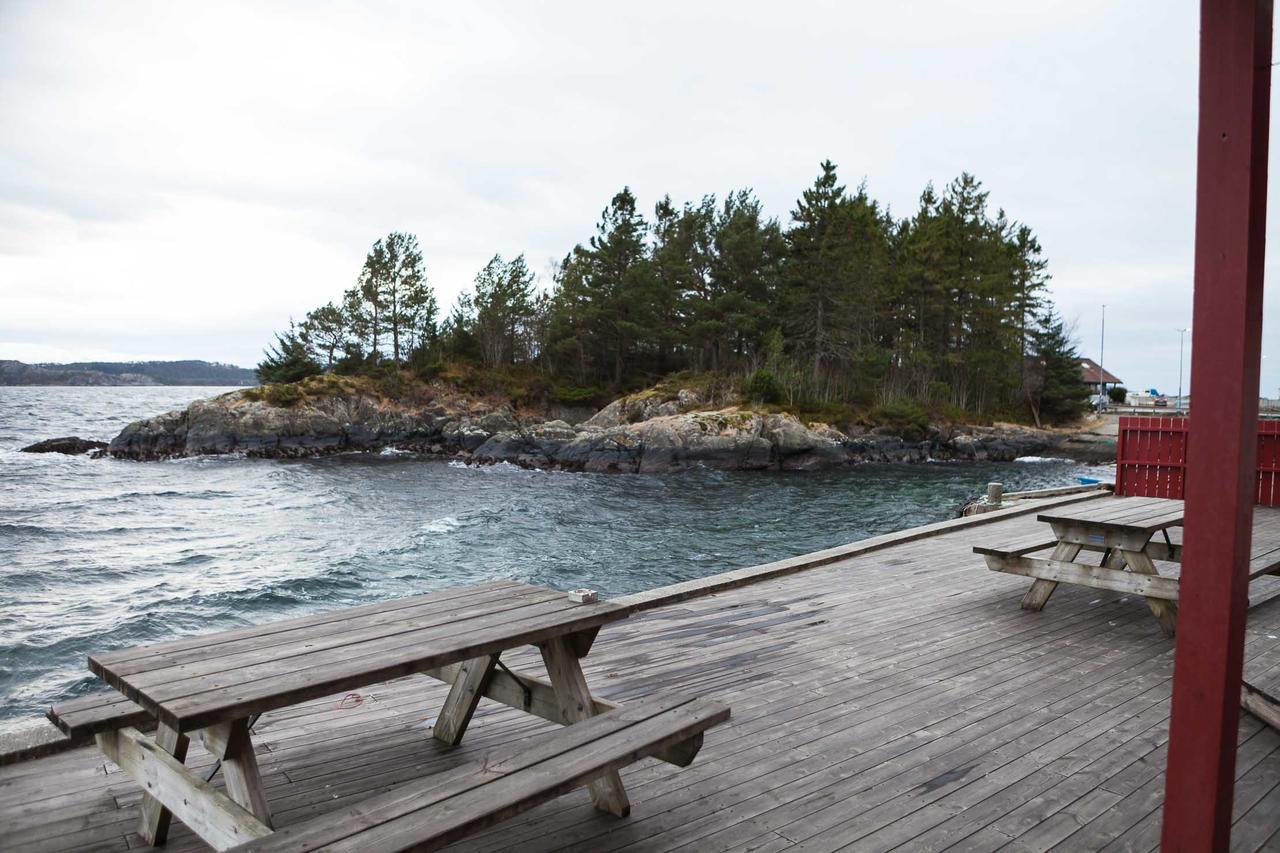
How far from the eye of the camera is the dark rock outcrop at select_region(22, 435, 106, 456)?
35.5 metres

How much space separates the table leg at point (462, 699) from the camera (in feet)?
10.7

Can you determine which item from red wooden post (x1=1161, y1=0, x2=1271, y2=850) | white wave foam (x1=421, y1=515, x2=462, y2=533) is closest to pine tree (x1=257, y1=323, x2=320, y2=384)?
white wave foam (x1=421, y1=515, x2=462, y2=533)

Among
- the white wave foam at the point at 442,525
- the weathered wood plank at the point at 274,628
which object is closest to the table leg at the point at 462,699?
the weathered wood plank at the point at 274,628

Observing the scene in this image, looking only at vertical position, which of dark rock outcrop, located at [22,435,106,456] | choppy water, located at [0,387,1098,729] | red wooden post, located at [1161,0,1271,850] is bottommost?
choppy water, located at [0,387,1098,729]

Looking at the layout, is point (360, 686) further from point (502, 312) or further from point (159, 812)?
point (502, 312)

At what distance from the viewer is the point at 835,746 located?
351cm

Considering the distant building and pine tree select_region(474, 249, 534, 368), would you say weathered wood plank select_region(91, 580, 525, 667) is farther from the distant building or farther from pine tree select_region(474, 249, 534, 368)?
the distant building

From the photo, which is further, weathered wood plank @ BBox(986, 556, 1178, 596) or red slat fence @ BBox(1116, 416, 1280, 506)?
red slat fence @ BBox(1116, 416, 1280, 506)

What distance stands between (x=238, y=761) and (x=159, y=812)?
2.09 feet

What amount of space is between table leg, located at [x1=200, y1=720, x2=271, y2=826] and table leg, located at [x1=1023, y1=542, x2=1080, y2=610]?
5.24m

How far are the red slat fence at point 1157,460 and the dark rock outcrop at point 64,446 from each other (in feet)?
131

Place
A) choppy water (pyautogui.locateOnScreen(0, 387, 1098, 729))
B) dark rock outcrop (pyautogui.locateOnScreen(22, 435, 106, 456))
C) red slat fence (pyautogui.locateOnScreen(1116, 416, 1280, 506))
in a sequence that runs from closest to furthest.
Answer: red slat fence (pyautogui.locateOnScreen(1116, 416, 1280, 506)), choppy water (pyautogui.locateOnScreen(0, 387, 1098, 729)), dark rock outcrop (pyautogui.locateOnScreen(22, 435, 106, 456))

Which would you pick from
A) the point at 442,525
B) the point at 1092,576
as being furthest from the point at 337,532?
the point at 1092,576

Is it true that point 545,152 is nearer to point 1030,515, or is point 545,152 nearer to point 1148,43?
point 1030,515
